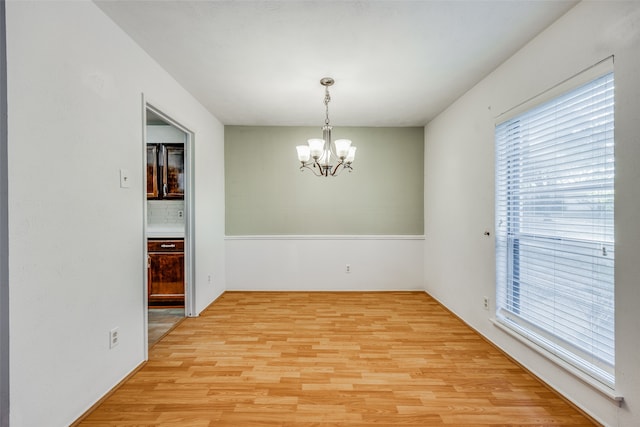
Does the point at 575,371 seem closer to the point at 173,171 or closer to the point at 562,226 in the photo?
the point at 562,226

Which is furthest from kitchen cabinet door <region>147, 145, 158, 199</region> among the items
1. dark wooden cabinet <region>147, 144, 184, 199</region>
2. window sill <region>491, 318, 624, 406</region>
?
window sill <region>491, 318, 624, 406</region>

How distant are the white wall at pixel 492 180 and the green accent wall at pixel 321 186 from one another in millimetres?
362

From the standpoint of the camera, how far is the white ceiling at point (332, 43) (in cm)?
185

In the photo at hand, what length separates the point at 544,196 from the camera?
212 cm

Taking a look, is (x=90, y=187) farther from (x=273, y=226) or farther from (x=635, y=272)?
(x=635, y=272)

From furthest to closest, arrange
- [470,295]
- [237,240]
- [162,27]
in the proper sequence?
[237,240]
[470,295]
[162,27]

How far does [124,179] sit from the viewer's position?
2.12 m

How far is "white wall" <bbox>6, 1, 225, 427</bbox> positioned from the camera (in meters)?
1.38

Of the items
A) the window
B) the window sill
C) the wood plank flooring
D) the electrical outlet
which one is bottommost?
the wood plank flooring

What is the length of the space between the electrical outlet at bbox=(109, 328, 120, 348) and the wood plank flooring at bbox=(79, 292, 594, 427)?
33cm

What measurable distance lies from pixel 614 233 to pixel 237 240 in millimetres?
4065

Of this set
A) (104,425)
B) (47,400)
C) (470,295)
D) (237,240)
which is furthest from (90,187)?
(470,295)

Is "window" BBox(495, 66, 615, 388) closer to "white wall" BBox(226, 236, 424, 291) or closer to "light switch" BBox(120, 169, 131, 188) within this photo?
"white wall" BBox(226, 236, 424, 291)

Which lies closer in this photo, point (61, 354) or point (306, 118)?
point (61, 354)
